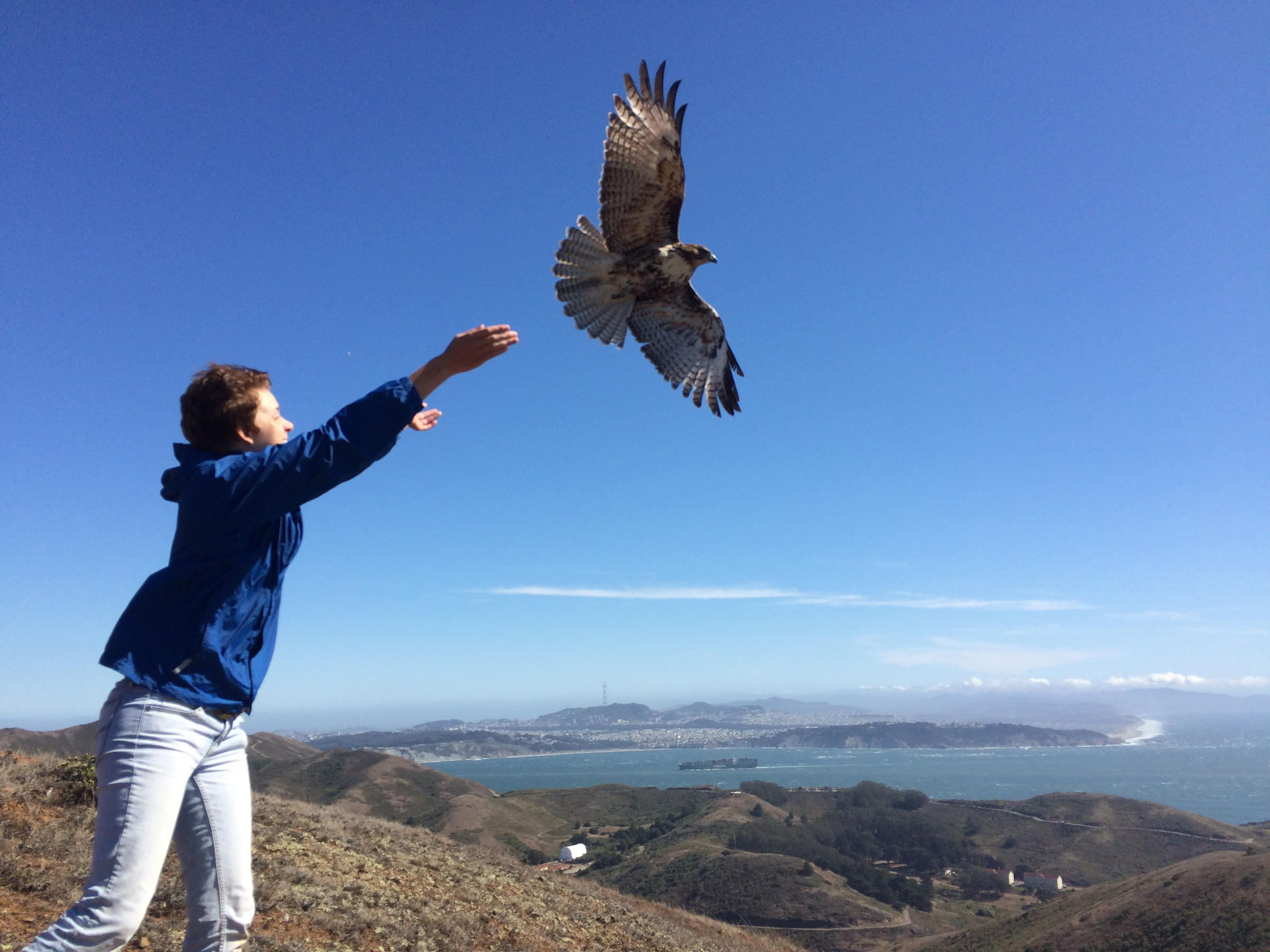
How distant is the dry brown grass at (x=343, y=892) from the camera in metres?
5.75

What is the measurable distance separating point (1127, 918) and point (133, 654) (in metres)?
38.7

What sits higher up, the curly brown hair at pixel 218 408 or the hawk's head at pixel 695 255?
the hawk's head at pixel 695 255

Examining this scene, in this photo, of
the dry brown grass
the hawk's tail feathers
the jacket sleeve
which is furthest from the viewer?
the hawk's tail feathers

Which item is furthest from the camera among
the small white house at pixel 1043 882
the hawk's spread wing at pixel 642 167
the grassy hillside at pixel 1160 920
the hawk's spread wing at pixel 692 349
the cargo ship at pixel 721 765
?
the cargo ship at pixel 721 765

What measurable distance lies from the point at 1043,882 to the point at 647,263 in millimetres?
68629

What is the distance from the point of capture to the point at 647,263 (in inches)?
270

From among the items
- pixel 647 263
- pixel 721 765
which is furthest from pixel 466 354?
pixel 721 765

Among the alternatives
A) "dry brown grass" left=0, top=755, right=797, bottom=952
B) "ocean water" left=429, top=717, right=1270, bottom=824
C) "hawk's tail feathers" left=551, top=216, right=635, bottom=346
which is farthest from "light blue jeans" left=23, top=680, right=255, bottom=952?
"ocean water" left=429, top=717, right=1270, bottom=824

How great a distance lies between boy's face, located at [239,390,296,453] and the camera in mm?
2553

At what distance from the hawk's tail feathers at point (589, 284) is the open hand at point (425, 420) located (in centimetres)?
433

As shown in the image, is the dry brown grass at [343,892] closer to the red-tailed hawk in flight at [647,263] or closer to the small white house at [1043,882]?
the red-tailed hawk in flight at [647,263]

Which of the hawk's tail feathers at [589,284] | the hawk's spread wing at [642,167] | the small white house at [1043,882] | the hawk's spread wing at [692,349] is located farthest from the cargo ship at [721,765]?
the hawk's spread wing at [642,167]

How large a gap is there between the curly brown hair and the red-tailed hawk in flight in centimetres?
Result: 473

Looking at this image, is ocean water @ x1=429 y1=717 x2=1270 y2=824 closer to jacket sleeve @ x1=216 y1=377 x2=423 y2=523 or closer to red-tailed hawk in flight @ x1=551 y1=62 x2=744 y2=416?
red-tailed hawk in flight @ x1=551 y1=62 x2=744 y2=416
